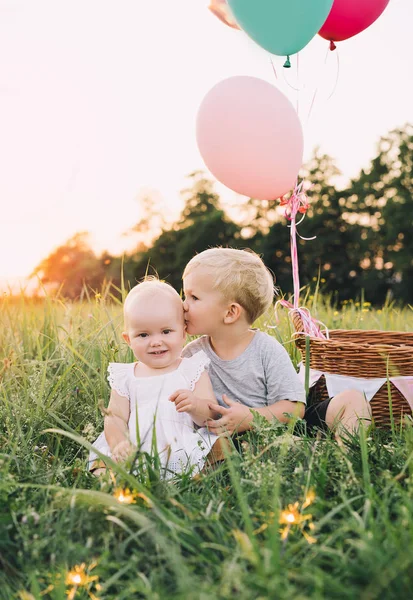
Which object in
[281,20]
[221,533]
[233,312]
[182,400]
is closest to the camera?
[221,533]

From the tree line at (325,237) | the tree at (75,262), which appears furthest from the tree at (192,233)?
the tree at (75,262)

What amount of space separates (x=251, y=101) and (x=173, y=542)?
77.5 inches

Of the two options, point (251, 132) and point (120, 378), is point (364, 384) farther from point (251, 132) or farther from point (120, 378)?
point (251, 132)

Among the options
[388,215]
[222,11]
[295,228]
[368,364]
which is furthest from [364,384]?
[388,215]

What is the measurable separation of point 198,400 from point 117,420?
33 centimetres

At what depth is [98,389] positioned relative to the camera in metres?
2.87

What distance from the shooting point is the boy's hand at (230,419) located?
2.25 metres

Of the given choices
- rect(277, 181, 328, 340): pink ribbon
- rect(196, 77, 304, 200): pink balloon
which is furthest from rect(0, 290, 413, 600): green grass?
rect(196, 77, 304, 200): pink balloon

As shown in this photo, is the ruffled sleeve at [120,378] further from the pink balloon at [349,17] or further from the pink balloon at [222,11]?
the pink balloon at [349,17]

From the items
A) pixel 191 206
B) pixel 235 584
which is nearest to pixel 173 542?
pixel 235 584

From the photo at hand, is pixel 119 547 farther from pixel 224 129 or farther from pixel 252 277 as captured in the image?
pixel 224 129

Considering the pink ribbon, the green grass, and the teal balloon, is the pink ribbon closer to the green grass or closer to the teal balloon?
the teal balloon

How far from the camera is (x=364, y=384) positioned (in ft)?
8.96

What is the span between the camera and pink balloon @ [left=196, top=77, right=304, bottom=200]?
8.89 feet
